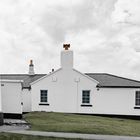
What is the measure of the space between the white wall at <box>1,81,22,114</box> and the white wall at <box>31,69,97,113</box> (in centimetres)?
1010

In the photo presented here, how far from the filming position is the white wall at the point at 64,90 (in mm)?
31375

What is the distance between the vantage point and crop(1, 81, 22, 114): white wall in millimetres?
21656

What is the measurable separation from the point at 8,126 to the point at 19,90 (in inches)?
165

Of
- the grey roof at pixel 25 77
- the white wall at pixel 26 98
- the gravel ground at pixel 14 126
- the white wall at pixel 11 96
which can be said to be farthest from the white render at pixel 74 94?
the gravel ground at pixel 14 126

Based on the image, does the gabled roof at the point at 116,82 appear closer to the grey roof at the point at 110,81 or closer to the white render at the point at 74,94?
the grey roof at the point at 110,81

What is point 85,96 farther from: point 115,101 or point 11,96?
point 11,96

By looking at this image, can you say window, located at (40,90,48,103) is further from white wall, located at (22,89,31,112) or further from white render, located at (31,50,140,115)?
white wall, located at (22,89,31,112)

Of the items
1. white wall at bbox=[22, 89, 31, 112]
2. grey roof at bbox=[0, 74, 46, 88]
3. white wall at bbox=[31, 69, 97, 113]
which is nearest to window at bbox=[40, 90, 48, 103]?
white wall at bbox=[31, 69, 97, 113]

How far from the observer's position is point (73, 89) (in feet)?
103

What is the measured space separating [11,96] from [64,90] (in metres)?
10.4

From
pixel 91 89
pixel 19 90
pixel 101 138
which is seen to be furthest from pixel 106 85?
pixel 101 138

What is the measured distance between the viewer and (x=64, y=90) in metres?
31.7

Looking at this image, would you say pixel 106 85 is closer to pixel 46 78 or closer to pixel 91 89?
pixel 91 89

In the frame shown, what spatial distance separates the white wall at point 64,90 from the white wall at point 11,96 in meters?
10.1
